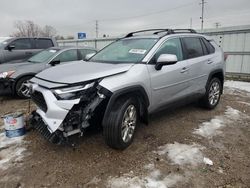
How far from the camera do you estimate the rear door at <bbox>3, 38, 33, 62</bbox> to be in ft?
32.0

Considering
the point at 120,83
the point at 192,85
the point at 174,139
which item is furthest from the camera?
the point at 192,85

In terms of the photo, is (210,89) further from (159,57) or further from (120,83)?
(120,83)

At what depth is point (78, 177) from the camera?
294cm

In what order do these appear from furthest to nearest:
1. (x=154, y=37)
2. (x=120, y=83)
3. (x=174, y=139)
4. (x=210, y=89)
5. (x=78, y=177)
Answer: (x=210, y=89)
(x=154, y=37)
(x=174, y=139)
(x=120, y=83)
(x=78, y=177)

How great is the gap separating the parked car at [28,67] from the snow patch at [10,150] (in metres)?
1.98

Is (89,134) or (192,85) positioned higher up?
(192,85)

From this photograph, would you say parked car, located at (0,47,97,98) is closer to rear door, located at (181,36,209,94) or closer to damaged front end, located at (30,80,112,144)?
damaged front end, located at (30,80,112,144)

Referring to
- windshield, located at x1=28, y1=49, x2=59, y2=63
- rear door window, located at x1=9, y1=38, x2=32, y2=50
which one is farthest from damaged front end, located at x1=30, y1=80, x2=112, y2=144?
rear door window, located at x1=9, y1=38, x2=32, y2=50

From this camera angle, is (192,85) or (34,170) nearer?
(34,170)

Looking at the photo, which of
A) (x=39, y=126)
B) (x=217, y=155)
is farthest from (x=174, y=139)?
(x=39, y=126)

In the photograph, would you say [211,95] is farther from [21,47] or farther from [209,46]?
[21,47]

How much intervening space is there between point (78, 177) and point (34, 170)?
0.63m

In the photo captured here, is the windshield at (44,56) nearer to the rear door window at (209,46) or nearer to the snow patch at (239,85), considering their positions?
the rear door window at (209,46)

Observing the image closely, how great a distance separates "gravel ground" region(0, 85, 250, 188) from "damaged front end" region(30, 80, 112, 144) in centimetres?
45
